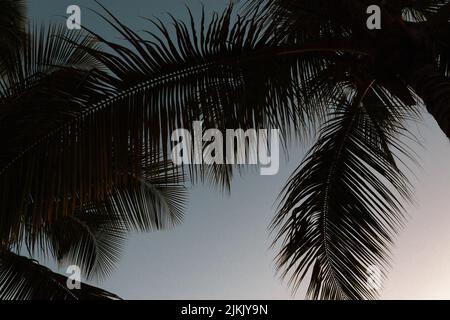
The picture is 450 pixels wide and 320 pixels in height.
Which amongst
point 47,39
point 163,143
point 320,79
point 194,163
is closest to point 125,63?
point 163,143

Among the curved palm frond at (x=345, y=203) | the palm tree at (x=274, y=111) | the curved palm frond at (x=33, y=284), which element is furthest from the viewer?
the curved palm frond at (x=33, y=284)

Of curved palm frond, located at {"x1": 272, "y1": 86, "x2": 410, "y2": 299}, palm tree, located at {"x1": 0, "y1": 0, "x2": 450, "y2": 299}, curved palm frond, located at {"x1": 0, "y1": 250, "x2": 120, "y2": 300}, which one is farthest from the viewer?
curved palm frond, located at {"x1": 0, "y1": 250, "x2": 120, "y2": 300}

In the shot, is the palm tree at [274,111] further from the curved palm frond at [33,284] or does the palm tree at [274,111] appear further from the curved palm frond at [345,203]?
the curved palm frond at [33,284]

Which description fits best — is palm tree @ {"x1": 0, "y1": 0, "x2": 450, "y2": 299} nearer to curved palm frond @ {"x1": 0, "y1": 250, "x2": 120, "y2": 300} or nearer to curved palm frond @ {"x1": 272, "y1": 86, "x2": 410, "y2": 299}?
curved palm frond @ {"x1": 272, "y1": 86, "x2": 410, "y2": 299}

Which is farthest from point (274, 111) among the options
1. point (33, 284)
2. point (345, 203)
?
point (33, 284)

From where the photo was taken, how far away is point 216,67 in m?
3.43

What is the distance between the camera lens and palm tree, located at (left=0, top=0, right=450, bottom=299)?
3.00 metres

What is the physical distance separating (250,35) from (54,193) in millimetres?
1601

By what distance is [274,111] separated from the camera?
372 centimetres

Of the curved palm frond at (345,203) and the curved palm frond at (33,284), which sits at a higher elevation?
the curved palm frond at (345,203)

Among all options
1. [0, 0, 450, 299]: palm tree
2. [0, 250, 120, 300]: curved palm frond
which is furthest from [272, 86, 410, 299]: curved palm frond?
[0, 250, 120, 300]: curved palm frond

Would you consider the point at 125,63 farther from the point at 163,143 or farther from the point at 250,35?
the point at 250,35

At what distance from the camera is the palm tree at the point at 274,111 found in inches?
118

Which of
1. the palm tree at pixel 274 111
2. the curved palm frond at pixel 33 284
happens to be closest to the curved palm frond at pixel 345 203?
the palm tree at pixel 274 111
